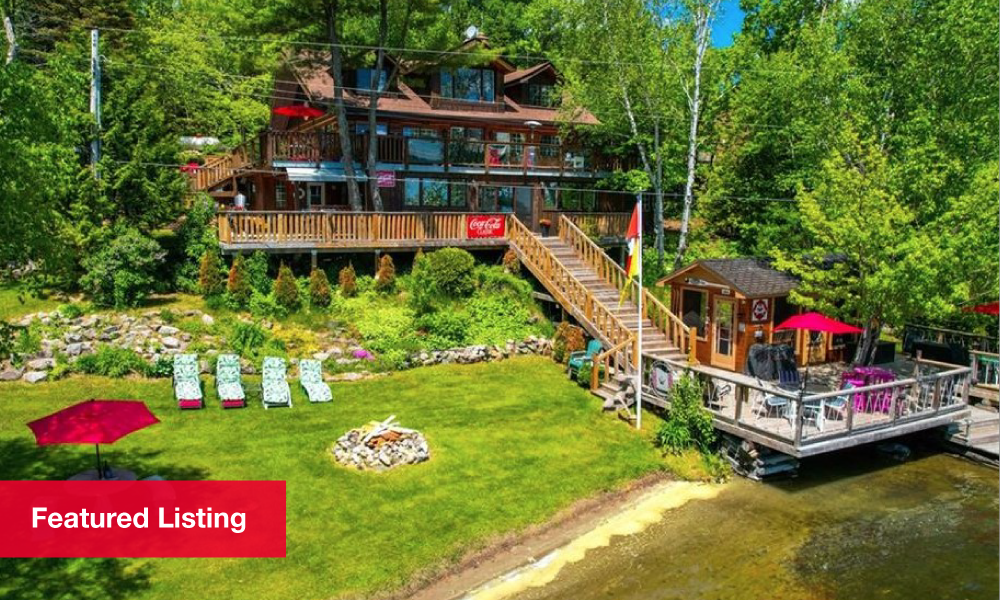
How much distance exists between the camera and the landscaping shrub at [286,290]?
72.9ft

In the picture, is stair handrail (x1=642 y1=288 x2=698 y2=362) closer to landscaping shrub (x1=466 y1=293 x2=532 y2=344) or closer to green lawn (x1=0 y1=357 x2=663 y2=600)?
green lawn (x1=0 y1=357 x2=663 y2=600)

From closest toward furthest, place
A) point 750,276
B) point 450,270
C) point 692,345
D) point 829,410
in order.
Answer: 1. point 829,410
2. point 692,345
3. point 750,276
4. point 450,270

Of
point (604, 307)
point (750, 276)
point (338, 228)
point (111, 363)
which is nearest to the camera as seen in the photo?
point (111, 363)

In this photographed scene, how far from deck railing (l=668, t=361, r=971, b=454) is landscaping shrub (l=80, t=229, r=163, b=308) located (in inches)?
618

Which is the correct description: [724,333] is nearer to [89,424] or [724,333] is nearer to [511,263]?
[511,263]

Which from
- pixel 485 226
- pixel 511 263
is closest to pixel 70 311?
pixel 485 226

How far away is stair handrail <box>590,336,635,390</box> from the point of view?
64.7 ft

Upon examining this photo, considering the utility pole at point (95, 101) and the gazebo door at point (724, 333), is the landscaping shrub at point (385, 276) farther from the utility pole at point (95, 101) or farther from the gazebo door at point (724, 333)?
the gazebo door at point (724, 333)

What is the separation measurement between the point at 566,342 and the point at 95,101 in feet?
54.6

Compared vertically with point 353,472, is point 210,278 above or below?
above

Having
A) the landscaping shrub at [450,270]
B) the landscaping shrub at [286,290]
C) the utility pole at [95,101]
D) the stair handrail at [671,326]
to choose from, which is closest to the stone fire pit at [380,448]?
the landscaping shrub at [286,290]

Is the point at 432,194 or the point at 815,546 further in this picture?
the point at 432,194

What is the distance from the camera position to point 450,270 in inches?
959

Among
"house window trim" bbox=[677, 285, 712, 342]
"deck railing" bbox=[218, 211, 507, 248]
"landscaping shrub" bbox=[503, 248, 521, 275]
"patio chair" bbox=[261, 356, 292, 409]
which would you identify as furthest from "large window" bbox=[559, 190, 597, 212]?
"patio chair" bbox=[261, 356, 292, 409]
